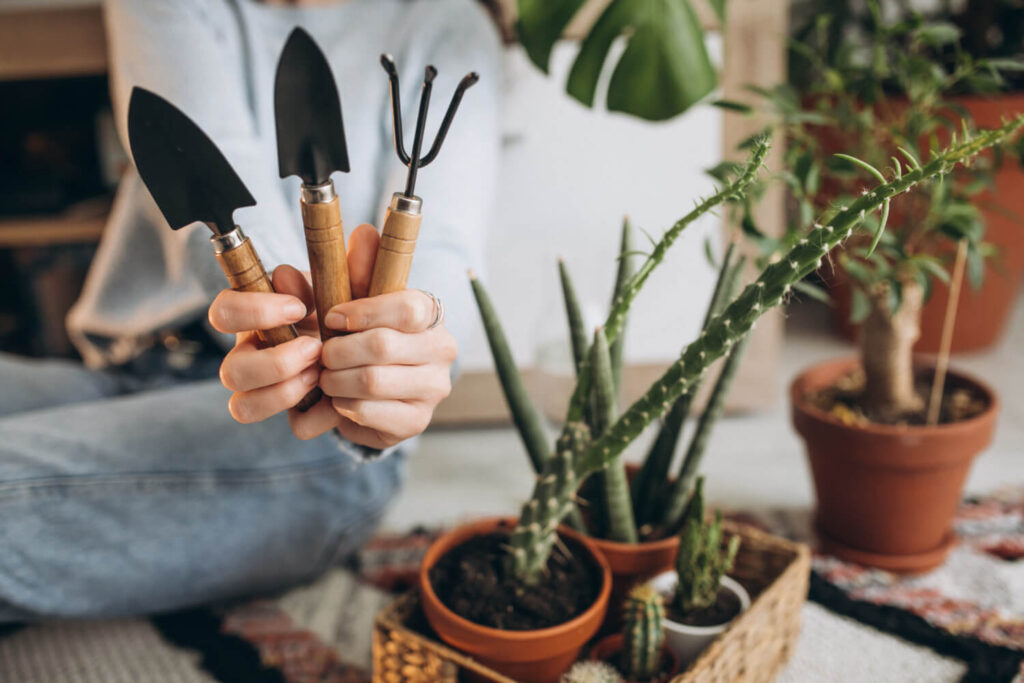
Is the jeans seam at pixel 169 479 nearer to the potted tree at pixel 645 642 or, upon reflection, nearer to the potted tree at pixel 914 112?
the potted tree at pixel 645 642

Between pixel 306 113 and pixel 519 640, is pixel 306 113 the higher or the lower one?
the higher one

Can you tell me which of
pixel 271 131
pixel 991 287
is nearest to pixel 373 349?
pixel 271 131

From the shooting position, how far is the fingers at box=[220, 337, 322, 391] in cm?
38

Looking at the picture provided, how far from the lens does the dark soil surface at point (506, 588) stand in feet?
1.72

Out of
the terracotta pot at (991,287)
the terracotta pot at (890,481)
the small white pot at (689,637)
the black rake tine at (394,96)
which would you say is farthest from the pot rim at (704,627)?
the terracotta pot at (991,287)

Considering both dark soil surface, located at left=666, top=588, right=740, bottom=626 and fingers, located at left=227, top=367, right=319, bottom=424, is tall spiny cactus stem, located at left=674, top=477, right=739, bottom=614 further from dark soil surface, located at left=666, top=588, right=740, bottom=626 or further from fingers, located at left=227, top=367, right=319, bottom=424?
fingers, located at left=227, top=367, right=319, bottom=424

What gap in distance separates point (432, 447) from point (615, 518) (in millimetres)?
657

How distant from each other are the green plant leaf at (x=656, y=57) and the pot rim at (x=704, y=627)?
0.41 metres

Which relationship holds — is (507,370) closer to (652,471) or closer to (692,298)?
A: (652,471)

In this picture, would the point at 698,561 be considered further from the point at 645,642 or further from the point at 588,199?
the point at 588,199

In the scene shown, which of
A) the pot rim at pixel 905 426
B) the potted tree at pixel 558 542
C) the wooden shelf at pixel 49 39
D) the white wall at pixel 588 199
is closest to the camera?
the potted tree at pixel 558 542

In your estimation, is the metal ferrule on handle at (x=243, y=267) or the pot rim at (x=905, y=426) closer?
the metal ferrule on handle at (x=243, y=267)

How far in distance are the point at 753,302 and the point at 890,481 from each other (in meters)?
0.49

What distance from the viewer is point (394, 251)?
1.22ft
